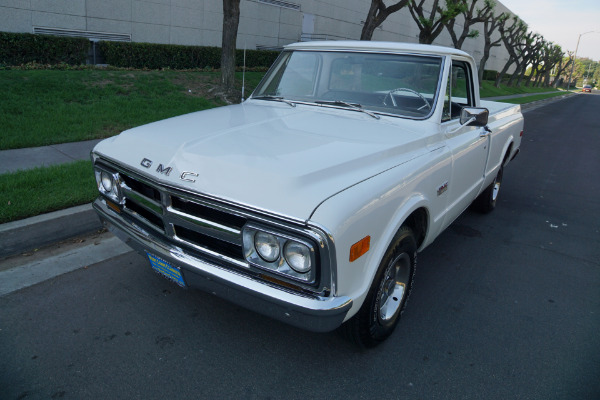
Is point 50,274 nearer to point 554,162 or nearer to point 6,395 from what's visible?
point 6,395

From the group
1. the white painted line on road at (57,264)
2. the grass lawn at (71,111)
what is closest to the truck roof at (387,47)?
the white painted line on road at (57,264)

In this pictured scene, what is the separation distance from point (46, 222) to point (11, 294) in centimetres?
97

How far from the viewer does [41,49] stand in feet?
38.3

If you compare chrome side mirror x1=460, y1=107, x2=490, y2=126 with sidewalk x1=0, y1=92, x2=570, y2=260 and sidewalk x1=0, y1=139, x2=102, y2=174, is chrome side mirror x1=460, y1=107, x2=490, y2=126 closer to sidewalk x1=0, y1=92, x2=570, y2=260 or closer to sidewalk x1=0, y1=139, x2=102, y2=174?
sidewalk x1=0, y1=92, x2=570, y2=260

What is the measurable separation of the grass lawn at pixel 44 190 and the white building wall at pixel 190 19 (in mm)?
5179

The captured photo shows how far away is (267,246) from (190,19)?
17205 millimetres

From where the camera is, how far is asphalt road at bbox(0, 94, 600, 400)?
2574mm

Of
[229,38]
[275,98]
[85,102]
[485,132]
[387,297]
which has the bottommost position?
[387,297]

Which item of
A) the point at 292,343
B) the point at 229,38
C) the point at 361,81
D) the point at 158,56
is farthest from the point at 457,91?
the point at 158,56

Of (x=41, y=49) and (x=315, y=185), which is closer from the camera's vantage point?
(x=315, y=185)

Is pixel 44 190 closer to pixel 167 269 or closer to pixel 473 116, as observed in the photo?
pixel 167 269

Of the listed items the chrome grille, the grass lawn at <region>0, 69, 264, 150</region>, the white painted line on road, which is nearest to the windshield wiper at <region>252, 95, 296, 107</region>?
the chrome grille

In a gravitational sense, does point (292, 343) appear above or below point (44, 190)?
below

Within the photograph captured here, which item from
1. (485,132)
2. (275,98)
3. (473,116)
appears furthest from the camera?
(485,132)
